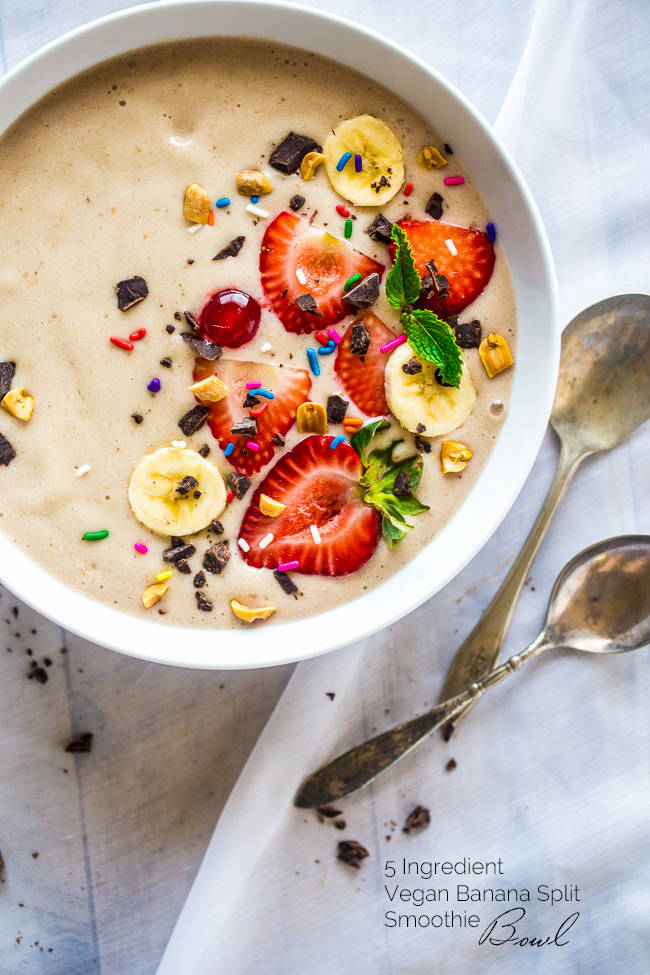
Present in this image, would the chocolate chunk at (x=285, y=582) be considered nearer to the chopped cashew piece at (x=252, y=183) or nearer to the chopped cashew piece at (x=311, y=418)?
the chopped cashew piece at (x=311, y=418)

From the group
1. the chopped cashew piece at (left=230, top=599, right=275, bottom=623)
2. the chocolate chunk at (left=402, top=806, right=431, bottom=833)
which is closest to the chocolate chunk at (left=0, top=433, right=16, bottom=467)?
the chopped cashew piece at (left=230, top=599, right=275, bottom=623)

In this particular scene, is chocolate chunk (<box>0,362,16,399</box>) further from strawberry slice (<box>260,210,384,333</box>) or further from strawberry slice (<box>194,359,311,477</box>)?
strawberry slice (<box>260,210,384,333</box>)

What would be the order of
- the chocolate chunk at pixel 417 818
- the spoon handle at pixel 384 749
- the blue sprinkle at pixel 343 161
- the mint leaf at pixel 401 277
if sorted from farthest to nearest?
the chocolate chunk at pixel 417 818, the spoon handle at pixel 384 749, the blue sprinkle at pixel 343 161, the mint leaf at pixel 401 277

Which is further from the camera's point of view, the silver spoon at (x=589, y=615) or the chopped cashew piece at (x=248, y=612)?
the silver spoon at (x=589, y=615)

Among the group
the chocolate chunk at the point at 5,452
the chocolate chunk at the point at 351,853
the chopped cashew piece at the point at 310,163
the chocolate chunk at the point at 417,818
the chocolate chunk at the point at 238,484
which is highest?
the chopped cashew piece at the point at 310,163

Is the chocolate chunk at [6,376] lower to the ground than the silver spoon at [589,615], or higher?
higher

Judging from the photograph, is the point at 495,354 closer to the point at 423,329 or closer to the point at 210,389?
the point at 423,329

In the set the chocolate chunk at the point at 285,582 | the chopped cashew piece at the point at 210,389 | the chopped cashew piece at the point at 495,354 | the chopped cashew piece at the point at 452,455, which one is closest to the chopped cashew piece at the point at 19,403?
the chopped cashew piece at the point at 210,389

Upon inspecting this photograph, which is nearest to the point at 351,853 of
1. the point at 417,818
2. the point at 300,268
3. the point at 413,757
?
the point at 417,818
